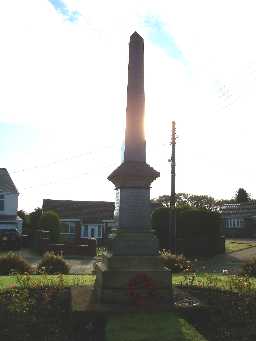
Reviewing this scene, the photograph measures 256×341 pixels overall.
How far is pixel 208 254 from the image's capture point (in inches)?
1389

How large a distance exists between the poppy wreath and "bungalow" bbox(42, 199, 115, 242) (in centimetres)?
4257

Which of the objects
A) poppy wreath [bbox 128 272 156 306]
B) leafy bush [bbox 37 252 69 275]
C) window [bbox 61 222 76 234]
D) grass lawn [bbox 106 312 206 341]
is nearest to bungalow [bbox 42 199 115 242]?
window [bbox 61 222 76 234]

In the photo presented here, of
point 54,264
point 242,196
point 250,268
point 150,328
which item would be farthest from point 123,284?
point 242,196

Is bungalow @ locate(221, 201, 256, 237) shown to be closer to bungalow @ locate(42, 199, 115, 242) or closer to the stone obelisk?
bungalow @ locate(42, 199, 115, 242)

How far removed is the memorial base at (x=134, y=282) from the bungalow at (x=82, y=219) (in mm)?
41984

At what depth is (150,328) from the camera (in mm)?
8055

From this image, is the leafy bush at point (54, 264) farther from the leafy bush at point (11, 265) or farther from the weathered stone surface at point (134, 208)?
the weathered stone surface at point (134, 208)

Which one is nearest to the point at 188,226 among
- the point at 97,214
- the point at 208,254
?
the point at 208,254

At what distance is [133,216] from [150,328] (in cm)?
372

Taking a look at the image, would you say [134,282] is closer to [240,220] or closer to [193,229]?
[193,229]

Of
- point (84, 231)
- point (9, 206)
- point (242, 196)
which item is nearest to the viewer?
point (9, 206)

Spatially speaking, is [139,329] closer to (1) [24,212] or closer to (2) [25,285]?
(2) [25,285]

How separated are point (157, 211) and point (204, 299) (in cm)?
2547

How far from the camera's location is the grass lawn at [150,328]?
7.41 meters
